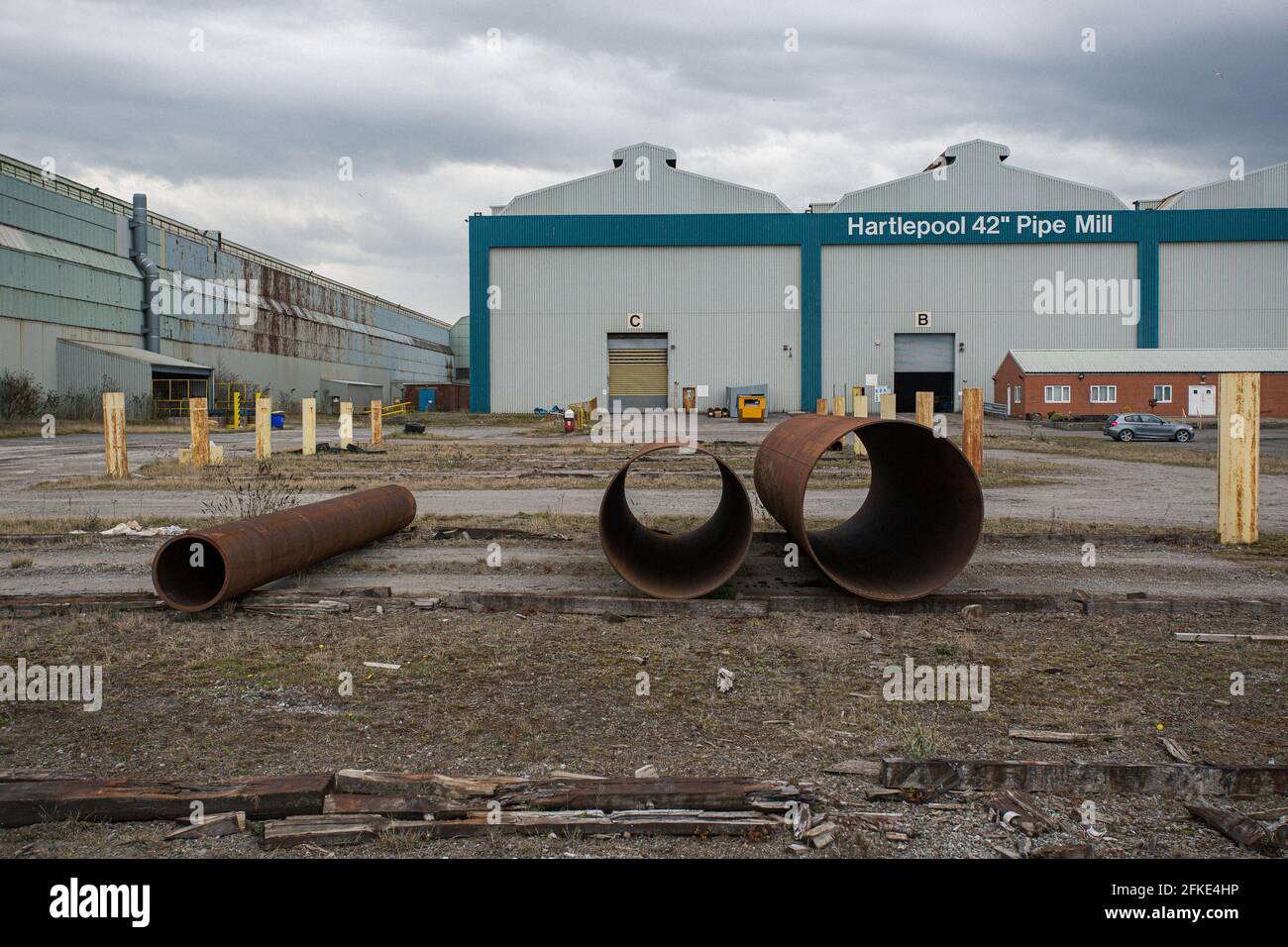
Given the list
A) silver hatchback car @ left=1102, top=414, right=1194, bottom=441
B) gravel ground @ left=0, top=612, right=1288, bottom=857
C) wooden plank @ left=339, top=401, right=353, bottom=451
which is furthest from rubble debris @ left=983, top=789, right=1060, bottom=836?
silver hatchback car @ left=1102, top=414, right=1194, bottom=441

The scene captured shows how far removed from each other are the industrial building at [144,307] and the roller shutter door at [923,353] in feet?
109

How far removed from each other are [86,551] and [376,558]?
3.16 metres

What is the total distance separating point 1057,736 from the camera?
15.7 ft

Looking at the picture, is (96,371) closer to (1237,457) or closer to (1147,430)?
(1147,430)

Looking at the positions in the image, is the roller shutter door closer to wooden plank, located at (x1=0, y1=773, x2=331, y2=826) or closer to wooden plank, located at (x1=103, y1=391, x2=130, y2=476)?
wooden plank, located at (x1=103, y1=391, x2=130, y2=476)

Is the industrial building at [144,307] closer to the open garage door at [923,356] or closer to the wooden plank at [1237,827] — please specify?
the open garage door at [923,356]

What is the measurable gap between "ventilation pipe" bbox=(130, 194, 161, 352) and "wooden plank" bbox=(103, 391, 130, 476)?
2989cm

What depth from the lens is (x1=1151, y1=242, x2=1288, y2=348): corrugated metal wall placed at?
4659 centimetres

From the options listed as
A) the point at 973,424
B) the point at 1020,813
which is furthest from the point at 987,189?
the point at 1020,813

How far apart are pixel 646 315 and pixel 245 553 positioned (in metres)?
40.8

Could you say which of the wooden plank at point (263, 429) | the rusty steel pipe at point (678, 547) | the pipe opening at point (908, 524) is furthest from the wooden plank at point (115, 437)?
the pipe opening at point (908, 524)

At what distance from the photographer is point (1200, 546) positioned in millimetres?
10320

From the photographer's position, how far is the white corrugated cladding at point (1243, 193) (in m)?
46.7
